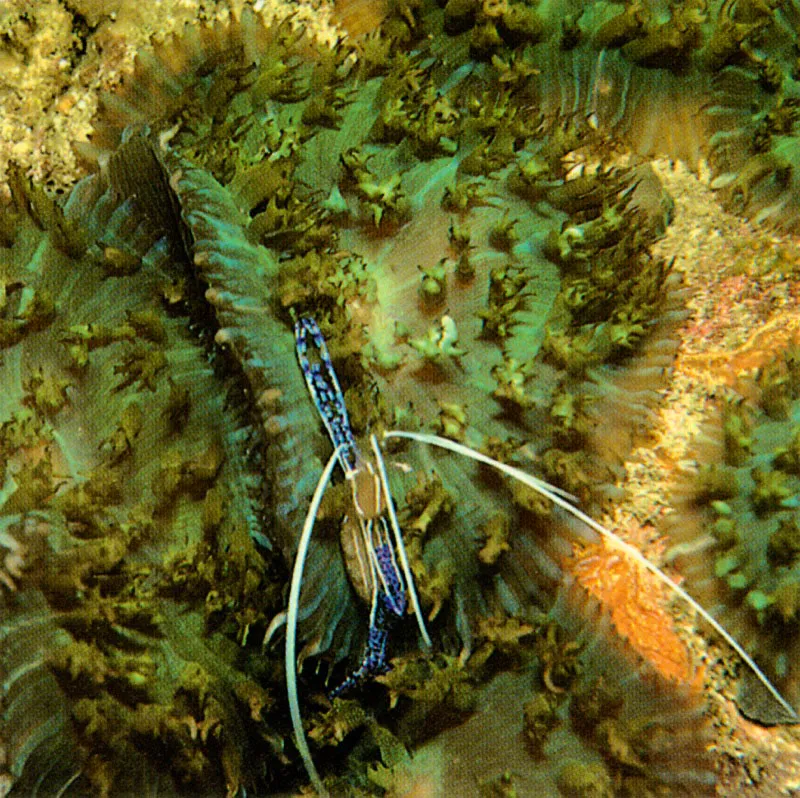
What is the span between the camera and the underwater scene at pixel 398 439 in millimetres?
2514

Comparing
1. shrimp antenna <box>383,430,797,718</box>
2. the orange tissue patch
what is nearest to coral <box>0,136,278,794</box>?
shrimp antenna <box>383,430,797,718</box>

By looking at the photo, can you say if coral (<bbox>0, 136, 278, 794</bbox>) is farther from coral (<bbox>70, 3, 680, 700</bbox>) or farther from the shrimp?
the shrimp

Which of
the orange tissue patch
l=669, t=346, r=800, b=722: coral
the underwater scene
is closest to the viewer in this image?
the underwater scene

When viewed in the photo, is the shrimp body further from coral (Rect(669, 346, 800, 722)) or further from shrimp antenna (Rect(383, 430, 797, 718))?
coral (Rect(669, 346, 800, 722))

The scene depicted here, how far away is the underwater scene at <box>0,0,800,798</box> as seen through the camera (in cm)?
251

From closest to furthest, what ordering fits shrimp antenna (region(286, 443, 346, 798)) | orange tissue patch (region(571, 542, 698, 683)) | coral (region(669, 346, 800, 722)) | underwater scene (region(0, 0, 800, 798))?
shrimp antenna (region(286, 443, 346, 798))
underwater scene (region(0, 0, 800, 798))
coral (region(669, 346, 800, 722))
orange tissue patch (region(571, 542, 698, 683))

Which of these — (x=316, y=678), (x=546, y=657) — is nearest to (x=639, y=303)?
(x=546, y=657)

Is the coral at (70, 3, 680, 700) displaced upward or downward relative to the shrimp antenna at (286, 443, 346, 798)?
upward

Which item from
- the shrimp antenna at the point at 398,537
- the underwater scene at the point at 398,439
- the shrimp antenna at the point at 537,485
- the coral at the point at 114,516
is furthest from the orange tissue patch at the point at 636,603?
the coral at the point at 114,516

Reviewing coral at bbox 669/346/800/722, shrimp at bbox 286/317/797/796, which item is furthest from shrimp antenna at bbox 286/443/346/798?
coral at bbox 669/346/800/722

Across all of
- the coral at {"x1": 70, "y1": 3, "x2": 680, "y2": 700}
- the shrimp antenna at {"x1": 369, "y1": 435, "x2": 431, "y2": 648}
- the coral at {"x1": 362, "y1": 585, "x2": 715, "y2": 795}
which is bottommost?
the coral at {"x1": 362, "y1": 585, "x2": 715, "y2": 795}

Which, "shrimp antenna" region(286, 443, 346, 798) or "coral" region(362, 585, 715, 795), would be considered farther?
"coral" region(362, 585, 715, 795)

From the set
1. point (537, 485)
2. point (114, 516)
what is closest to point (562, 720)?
point (537, 485)

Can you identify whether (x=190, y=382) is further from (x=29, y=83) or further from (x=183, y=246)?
(x=29, y=83)
